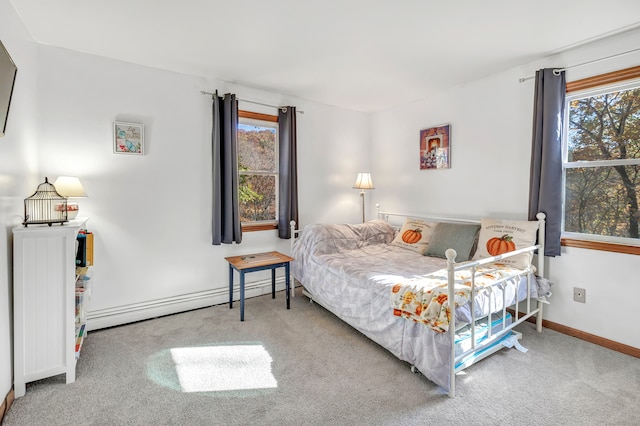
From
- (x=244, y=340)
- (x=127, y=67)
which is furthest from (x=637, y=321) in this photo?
(x=127, y=67)

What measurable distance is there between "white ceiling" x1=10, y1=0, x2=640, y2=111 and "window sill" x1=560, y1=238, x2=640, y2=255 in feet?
4.92

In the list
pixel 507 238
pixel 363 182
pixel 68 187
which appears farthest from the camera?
pixel 363 182

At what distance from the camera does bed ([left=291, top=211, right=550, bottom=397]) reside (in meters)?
1.78

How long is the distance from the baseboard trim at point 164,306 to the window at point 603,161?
9.66ft

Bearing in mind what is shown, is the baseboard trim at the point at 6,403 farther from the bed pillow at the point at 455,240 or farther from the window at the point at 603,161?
the window at the point at 603,161

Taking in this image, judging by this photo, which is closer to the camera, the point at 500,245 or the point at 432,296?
the point at 432,296

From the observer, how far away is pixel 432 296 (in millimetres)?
1775

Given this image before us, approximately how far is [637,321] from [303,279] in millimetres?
2589

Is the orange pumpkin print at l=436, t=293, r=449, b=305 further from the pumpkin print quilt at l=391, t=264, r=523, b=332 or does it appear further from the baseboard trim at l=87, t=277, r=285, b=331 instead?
the baseboard trim at l=87, t=277, r=285, b=331

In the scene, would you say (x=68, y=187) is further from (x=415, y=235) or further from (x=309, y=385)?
(x=415, y=235)

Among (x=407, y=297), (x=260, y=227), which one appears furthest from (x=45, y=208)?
(x=407, y=297)

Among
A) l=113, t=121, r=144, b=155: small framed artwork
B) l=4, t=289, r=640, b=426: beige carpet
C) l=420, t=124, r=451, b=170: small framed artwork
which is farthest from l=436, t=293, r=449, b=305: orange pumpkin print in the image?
l=113, t=121, r=144, b=155: small framed artwork

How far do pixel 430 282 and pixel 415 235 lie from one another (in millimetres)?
1244

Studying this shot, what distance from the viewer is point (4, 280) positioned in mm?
1639
